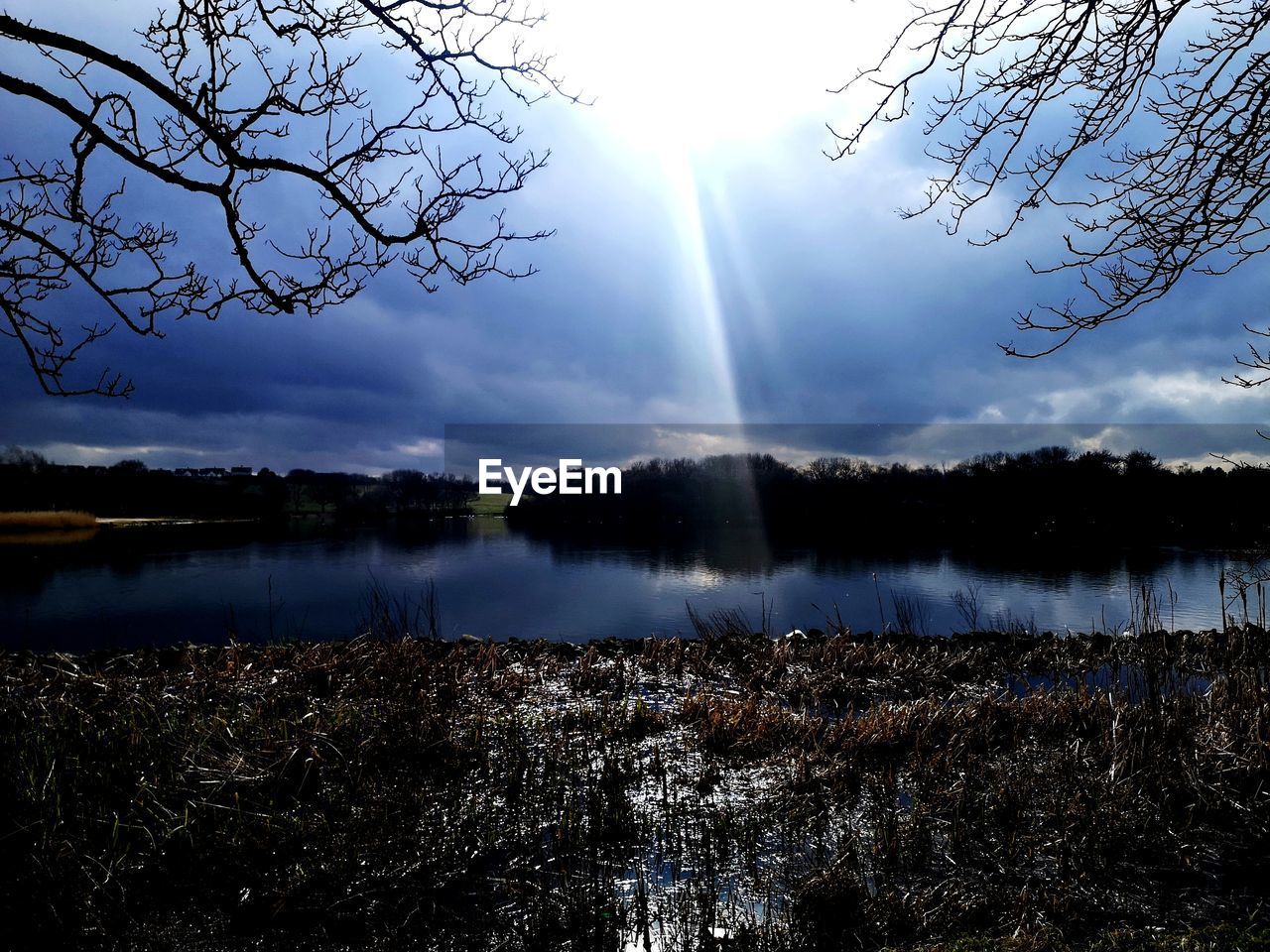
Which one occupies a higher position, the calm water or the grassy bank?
the grassy bank

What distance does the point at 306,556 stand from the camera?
3859cm

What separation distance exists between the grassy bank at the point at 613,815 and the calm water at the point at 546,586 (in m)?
3.58

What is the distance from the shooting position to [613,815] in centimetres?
420

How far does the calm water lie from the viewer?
17.5m

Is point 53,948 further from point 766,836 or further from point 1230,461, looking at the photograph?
point 1230,461

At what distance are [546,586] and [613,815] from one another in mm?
22850

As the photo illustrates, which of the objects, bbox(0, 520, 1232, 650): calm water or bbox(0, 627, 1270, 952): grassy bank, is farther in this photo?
bbox(0, 520, 1232, 650): calm water

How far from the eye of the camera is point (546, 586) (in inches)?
1051

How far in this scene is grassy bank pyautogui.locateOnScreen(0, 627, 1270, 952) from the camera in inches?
126

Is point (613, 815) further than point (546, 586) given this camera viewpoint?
No

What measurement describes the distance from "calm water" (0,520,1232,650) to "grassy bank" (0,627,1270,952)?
3.58 meters

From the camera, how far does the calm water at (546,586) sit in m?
17.5

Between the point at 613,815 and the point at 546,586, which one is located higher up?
the point at 613,815

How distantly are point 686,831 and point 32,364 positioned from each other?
5.36 metres
